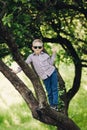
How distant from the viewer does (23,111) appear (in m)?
18.4

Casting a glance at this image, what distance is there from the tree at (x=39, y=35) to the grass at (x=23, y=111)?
13.2 feet

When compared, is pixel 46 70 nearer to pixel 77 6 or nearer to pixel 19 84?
pixel 19 84

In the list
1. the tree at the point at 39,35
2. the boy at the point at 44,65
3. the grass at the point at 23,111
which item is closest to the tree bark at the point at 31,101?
the tree at the point at 39,35

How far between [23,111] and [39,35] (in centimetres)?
718

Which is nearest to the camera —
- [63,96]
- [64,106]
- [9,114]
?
[64,106]

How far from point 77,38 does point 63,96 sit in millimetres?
2475

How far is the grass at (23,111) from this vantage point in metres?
17.0

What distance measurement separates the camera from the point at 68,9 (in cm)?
1211

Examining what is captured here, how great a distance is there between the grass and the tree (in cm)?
402

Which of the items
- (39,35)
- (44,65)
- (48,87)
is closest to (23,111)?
(39,35)

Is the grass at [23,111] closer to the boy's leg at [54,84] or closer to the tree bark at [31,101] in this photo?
the boy's leg at [54,84]

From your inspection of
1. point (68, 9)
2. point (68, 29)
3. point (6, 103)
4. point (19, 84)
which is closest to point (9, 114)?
point (6, 103)

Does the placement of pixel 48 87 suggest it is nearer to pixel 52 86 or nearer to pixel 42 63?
pixel 52 86

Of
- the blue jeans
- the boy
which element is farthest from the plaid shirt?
the blue jeans
